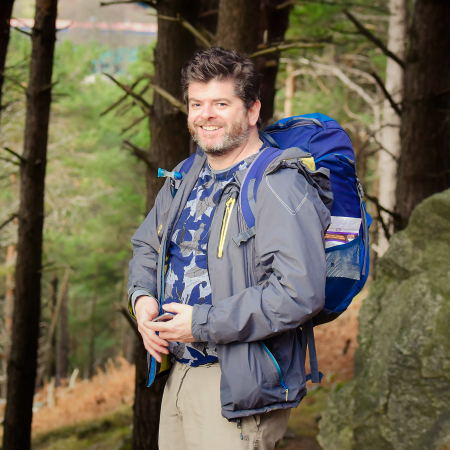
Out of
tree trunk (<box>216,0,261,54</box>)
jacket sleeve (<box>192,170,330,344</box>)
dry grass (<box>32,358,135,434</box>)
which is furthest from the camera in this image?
dry grass (<box>32,358,135,434</box>)

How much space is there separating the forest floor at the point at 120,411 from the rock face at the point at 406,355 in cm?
139

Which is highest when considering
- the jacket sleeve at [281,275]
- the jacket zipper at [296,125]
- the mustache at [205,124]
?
the jacket zipper at [296,125]

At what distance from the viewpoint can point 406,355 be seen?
11.5 feet

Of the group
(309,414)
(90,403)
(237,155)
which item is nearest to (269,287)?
(237,155)

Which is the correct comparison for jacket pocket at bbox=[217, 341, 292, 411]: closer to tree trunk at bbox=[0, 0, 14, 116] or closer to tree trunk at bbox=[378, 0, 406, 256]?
tree trunk at bbox=[0, 0, 14, 116]

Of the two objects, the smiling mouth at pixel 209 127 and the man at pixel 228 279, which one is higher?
the smiling mouth at pixel 209 127

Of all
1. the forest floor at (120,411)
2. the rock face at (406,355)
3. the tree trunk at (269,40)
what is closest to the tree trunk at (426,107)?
the rock face at (406,355)

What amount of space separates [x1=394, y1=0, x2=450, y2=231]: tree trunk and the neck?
2.95 metres

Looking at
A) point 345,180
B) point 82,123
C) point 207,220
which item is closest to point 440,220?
point 345,180

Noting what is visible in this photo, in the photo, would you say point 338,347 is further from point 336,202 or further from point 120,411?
point 336,202

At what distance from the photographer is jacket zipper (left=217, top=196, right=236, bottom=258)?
1.96m

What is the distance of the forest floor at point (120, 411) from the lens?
5719 mm

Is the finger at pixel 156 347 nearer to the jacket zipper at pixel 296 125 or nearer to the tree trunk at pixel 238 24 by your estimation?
the jacket zipper at pixel 296 125

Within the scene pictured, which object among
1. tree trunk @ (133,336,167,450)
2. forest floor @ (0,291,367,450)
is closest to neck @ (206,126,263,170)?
tree trunk @ (133,336,167,450)
